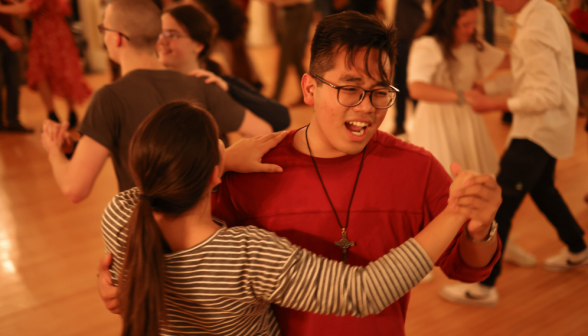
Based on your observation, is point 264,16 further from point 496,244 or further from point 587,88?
point 496,244

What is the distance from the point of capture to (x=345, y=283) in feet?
3.37

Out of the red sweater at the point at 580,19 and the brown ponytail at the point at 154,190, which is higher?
the red sweater at the point at 580,19

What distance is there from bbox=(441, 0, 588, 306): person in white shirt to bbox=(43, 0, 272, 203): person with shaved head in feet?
4.34

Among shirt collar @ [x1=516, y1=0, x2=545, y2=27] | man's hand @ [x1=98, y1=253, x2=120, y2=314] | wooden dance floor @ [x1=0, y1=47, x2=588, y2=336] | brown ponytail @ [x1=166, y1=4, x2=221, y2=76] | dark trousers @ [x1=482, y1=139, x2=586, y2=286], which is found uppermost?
shirt collar @ [x1=516, y1=0, x2=545, y2=27]

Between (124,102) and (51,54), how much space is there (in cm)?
359

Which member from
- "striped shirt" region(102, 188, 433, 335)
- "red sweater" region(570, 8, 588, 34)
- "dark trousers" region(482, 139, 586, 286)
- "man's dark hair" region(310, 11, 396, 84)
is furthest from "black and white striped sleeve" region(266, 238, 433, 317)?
"red sweater" region(570, 8, 588, 34)

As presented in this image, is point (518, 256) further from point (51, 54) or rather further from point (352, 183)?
point (51, 54)

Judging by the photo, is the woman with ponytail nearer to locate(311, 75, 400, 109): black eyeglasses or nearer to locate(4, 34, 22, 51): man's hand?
locate(311, 75, 400, 109): black eyeglasses

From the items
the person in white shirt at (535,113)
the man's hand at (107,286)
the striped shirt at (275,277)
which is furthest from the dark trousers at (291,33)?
the striped shirt at (275,277)

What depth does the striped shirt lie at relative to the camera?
39.9 inches

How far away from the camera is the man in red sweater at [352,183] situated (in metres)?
1.22

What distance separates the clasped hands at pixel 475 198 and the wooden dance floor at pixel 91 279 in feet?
5.05

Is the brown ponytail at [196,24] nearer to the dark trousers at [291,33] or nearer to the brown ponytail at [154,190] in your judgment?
the brown ponytail at [154,190]

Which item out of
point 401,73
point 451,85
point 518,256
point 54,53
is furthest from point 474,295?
point 54,53
